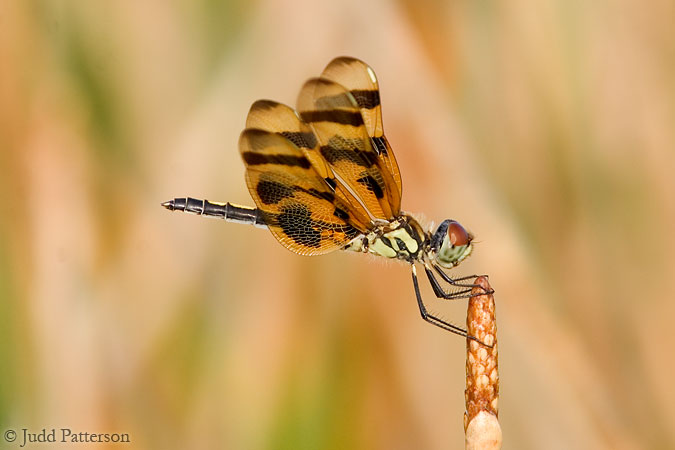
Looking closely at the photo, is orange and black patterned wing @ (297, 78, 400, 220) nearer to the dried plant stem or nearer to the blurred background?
the blurred background

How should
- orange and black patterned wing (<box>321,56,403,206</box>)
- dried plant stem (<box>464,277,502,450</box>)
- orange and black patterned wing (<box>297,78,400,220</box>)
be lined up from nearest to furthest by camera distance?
dried plant stem (<box>464,277,502,450</box>), orange and black patterned wing (<box>321,56,403,206</box>), orange and black patterned wing (<box>297,78,400,220</box>)

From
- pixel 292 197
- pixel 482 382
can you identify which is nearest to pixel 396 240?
pixel 292 197

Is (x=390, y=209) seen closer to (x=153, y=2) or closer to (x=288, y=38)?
(x=288, y=38)

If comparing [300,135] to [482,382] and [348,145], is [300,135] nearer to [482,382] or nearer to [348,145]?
[348,145]

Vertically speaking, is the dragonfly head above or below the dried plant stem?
above

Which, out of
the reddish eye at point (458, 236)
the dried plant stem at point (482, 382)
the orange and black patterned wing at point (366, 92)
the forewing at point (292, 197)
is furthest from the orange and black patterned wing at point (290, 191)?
the dried plant stem at point (482, 382)

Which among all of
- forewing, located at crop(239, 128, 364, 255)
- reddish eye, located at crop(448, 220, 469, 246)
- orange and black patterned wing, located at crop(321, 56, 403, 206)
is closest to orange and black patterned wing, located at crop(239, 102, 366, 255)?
forewing, located at crop(239, 128, 364, 255)

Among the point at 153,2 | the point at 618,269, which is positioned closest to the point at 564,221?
the point at 618,269
